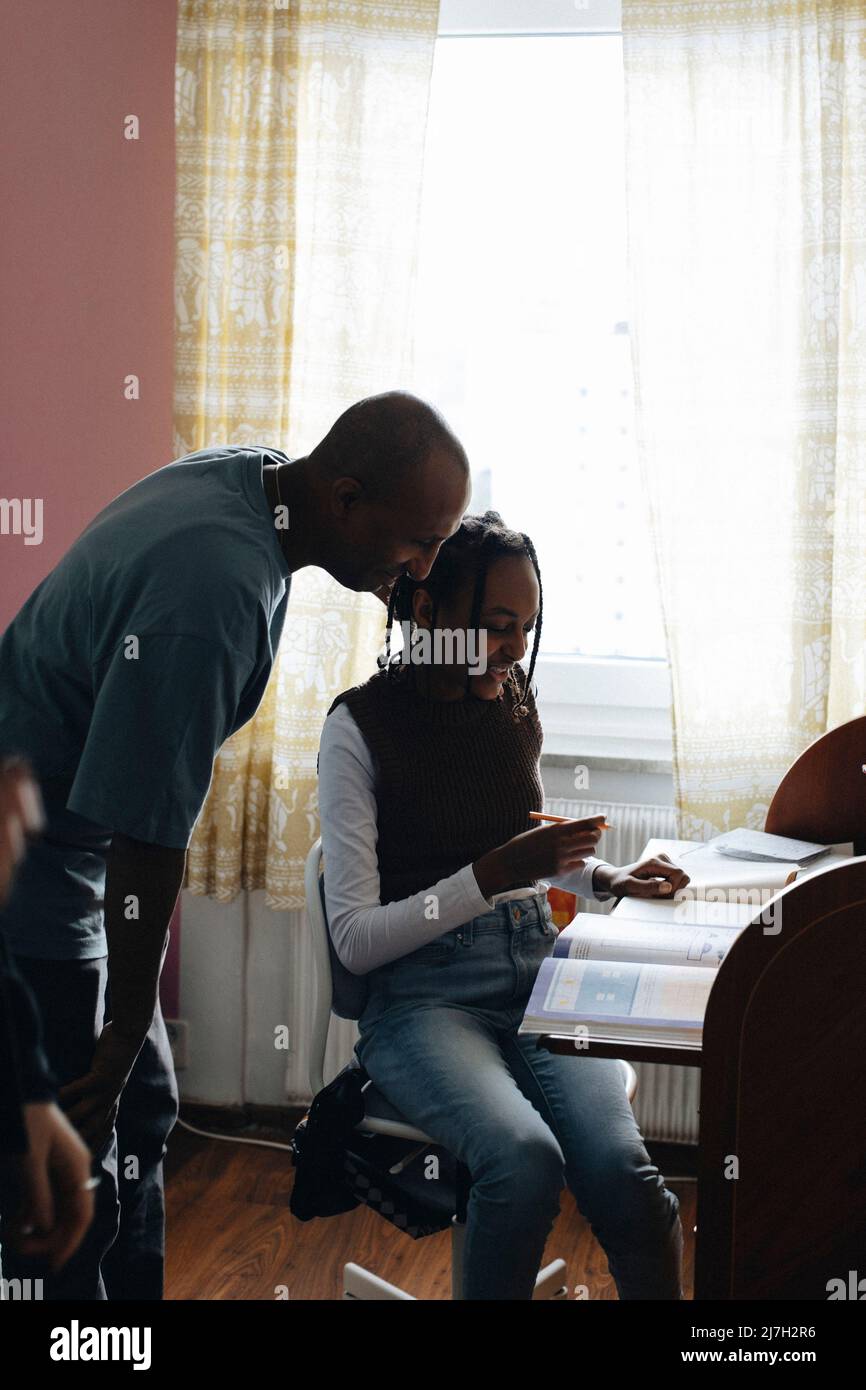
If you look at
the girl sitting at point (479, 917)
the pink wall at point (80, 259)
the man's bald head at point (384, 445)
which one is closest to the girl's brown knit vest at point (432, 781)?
the girl sitting at point (479, 917)

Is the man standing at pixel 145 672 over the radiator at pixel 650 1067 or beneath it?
over

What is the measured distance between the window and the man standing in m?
1.30

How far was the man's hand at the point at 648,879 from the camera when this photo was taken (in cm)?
167

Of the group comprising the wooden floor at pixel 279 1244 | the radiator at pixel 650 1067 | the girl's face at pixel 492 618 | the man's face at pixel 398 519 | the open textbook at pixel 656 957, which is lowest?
the wooden floor at pixel 279 1244

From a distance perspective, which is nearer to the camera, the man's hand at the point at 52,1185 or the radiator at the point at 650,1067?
the man's hand at the point at 52,1185

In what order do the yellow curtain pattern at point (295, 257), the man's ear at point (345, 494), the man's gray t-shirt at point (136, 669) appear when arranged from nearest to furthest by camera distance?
the man's gray t-shirt at point (136, 669), the man's ear at point (345, 494), the yellow curtain pattern at point (295, 257)

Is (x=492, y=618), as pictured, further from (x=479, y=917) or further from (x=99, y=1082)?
(x=99, y=1082)

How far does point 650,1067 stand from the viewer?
97.8 inches

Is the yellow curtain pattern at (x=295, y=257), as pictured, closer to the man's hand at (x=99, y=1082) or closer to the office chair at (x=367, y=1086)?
the office chair at (x=367, y=1086)

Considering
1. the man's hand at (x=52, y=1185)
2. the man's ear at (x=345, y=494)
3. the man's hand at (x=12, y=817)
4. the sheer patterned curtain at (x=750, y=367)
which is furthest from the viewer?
the sheer patterned curtain at (x=750, y=367)

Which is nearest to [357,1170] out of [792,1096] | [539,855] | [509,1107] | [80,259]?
[509,1107]

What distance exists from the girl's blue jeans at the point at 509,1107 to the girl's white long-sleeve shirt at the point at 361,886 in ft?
A: 0.21

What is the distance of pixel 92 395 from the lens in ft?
8.43

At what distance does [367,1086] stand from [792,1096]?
2.20ft
